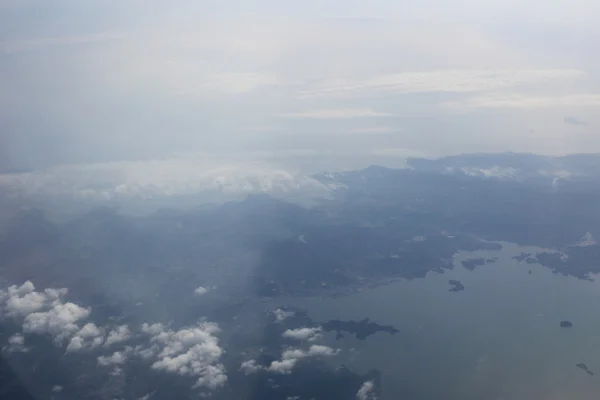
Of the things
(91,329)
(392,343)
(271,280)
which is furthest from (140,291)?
(392,343)

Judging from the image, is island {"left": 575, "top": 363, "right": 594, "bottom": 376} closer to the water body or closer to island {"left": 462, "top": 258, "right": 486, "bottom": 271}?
the water body

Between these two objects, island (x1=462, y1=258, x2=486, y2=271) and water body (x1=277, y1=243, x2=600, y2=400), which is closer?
water body (x1=277, y1=243, x2=600, y2=400)

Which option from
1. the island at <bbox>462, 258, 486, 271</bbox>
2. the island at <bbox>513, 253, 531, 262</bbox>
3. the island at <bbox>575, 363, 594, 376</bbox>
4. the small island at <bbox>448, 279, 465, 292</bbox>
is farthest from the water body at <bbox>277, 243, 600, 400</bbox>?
the island at <bbox>513, 253, 531, 262</bbox>

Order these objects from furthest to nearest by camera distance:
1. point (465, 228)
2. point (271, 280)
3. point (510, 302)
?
point (465, 228)
point (271, 280)
point (510, 302)

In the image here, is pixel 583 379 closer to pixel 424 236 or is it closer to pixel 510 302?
pixel 510 302

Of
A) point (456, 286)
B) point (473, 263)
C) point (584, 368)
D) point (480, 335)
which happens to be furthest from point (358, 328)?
point (473, 263)

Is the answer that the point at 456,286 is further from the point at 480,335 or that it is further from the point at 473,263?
the point at 480,335
